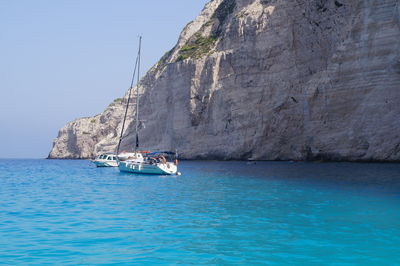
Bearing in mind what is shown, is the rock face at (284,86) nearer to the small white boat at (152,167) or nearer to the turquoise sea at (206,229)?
the small white boat at (152,167)

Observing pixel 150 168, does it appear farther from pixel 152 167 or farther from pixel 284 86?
pixel 284 86

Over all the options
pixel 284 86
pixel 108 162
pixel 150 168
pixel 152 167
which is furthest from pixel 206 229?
pixel 284 86

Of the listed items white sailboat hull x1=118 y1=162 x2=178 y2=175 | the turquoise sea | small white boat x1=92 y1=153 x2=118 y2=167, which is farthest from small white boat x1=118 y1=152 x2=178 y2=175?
the turquoise sea

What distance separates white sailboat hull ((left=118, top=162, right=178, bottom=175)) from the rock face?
20.6 m

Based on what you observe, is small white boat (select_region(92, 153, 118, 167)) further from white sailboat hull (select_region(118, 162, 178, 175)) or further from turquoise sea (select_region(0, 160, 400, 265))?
turquoise sea (select_region(0, 160, 400, 265))

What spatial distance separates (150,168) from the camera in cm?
4062

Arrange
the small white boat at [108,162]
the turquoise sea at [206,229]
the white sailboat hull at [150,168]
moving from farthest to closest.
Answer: the small white boat at [108,162]
the white sailboat hull at [150,168]
the turquoise sea at [206,229]

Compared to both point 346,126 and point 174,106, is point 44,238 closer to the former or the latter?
point 346,126

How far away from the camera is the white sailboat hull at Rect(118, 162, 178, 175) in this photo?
3947 cm

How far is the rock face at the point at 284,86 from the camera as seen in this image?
4672cm

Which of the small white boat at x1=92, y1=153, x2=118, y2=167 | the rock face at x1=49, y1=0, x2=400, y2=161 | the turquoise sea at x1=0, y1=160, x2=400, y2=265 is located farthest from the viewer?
the small white boat at x1=92, y1=153, x2=118, y2=167

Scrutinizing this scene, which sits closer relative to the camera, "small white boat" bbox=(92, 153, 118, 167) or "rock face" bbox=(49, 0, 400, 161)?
"rock face" bbox=(49, 0, 400, 161)

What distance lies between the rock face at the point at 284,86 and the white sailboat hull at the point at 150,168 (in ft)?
67.5

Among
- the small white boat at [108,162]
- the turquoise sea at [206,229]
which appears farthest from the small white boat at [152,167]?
the turquoise sea at [206,229]
